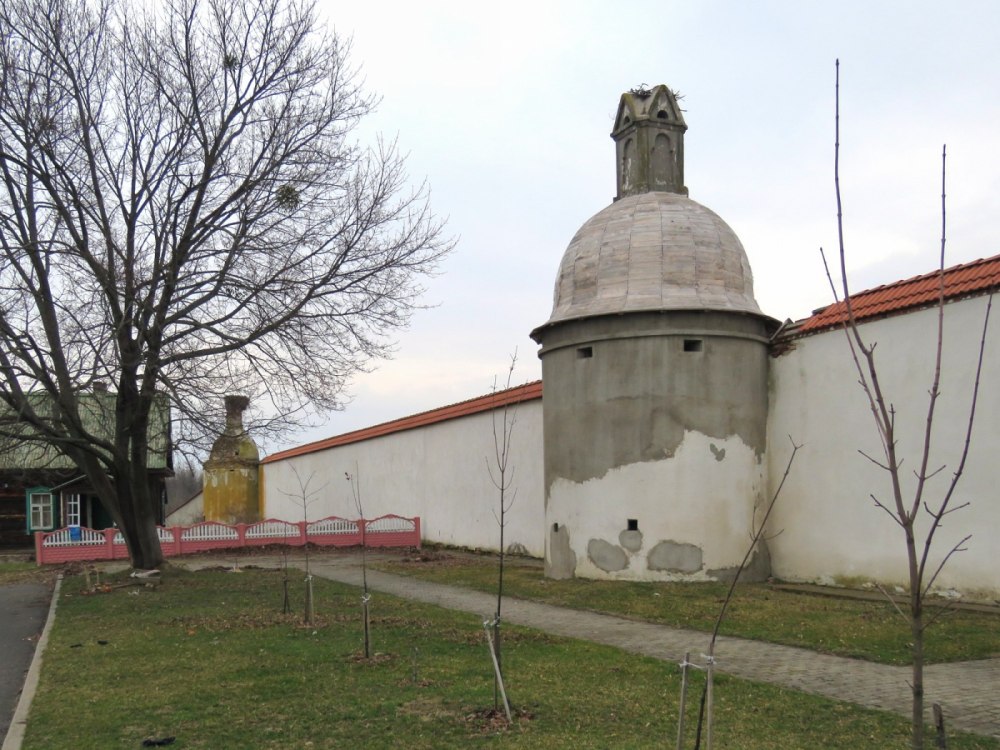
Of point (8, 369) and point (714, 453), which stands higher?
point (8, 369)

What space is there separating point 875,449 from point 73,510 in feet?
90.4

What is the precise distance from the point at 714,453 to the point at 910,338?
365 cm

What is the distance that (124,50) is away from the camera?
16.1 meters

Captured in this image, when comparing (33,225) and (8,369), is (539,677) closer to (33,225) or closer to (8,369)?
(8,369)

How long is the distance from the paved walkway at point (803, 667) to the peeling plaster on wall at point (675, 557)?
8.99 feet

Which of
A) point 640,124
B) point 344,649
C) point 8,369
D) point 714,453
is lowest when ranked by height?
point 344,649

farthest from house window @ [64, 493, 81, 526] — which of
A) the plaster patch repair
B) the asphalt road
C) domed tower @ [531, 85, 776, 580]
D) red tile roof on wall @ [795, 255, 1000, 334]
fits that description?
red tile roof on wall @ [795, 255, 1000, 334]

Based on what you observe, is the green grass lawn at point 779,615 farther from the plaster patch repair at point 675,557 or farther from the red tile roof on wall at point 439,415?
the red tile roof on wall at point 439,415

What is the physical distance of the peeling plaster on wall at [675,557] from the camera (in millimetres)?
15188

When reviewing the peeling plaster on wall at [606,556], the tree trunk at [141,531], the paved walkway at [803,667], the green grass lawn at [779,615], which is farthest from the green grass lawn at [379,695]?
the tree trunk at [141,531]

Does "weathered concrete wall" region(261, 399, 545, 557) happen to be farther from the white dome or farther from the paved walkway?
the paved walkway

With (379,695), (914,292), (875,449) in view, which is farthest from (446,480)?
(379,695)

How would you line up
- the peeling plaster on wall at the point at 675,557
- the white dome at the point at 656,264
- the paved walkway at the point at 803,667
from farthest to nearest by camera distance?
the white dome at the point at 656,264 → the peeling plaster on wall at the point at 675,557 → the paved walkway at the point at 803,667

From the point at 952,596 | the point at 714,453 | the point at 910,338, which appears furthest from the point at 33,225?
the point at 952,596
